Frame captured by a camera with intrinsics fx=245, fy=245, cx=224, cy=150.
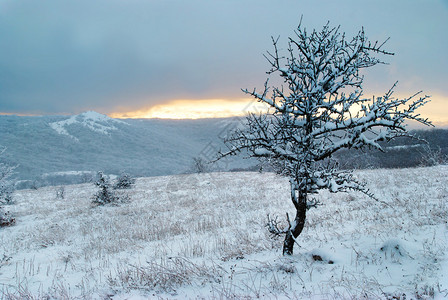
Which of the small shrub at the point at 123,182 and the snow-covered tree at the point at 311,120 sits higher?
the snow-covered tree at the point at 311,120

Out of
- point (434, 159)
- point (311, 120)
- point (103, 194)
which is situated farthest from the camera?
point (434, 159)

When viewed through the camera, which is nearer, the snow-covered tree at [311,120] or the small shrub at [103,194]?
the snow-covered tree at [311,120]

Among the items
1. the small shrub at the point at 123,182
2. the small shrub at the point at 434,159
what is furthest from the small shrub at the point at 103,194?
the small shrub at the point at 434,159

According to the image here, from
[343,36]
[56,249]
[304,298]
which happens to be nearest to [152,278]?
[304,298]

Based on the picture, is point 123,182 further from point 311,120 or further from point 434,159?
point 434,159

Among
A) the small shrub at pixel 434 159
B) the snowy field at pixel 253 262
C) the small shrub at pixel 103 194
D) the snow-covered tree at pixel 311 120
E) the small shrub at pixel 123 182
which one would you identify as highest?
the snow-covered tree at pixel 311 120

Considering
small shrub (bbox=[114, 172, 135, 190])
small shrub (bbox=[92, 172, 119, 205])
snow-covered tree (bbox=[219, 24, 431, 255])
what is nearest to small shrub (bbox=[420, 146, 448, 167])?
snow-covered tree (bbox=[219, 24, 431, 255])

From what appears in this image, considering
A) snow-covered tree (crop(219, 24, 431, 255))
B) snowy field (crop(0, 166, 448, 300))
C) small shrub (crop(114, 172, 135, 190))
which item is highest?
snow-covered tree (crop(219, 24, 431, 255))

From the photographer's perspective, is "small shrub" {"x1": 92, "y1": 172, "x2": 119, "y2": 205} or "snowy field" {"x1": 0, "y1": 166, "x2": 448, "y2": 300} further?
"small shrub" {"x1": 92, "y1": 172, "x2": 119, "y2": 205}

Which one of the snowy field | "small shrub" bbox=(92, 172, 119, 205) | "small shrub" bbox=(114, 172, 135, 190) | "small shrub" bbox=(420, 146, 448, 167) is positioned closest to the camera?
the snowy field

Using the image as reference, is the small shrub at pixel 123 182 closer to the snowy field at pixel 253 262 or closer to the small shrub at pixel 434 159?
the snowy field at pixel 253 262

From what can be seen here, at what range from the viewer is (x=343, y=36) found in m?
3.97

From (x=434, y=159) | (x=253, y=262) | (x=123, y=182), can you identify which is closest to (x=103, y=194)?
(x=123, y=182)

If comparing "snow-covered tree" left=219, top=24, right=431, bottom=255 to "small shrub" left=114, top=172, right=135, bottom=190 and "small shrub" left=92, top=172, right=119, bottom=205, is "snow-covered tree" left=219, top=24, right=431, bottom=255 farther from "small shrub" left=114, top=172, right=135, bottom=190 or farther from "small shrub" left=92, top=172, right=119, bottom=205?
"small shrub" left=114, top=172, right=135, bottom=190
